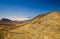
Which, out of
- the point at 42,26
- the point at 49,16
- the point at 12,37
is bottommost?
the point at 12,37

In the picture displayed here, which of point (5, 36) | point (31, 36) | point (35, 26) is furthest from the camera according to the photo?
point (35, 26)

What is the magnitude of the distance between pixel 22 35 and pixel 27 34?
2.06 meters

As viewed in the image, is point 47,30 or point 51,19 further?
point 51,19

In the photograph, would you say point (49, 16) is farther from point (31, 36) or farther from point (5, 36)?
point (5, 36)

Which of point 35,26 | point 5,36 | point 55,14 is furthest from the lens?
point 55,14

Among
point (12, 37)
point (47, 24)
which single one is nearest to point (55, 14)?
point (47, 24)

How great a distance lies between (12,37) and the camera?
50844 mm

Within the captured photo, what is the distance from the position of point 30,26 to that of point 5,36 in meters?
12.9

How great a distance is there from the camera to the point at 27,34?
51.0m

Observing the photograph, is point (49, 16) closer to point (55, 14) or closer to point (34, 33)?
point (55, 14)

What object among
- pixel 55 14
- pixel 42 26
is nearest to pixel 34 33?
pixel 42 26

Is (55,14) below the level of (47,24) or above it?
above

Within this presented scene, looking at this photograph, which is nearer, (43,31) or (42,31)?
(43,31)

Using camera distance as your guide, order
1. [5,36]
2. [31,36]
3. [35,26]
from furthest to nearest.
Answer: [35,26] < [5,36] < [31,36]
